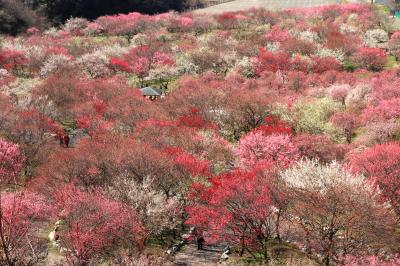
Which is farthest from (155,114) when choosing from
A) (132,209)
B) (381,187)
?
(381,187)

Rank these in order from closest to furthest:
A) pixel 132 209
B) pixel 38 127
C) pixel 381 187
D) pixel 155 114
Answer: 1. pixel 132 209
2. pixel 381 187
3. pixel 38 127
4. pixel 155 114

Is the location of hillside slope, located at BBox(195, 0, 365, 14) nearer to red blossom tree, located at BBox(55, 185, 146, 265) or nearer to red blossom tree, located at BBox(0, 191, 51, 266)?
red blossom tree, located at BBox(0, 191, 51, 266)

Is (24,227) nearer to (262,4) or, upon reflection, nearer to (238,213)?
(238,213)

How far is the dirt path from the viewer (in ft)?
98.8

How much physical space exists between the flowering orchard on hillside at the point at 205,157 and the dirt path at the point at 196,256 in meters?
0.94

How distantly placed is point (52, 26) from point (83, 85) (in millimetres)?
72033

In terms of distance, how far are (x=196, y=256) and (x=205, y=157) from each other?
1050 cm

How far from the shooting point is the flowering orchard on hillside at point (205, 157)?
27.4 meters

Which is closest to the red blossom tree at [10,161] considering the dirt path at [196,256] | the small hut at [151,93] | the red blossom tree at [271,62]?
the dirt path at [196,256]

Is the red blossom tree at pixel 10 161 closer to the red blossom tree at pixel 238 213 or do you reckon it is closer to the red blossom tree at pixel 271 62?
the red blossom tree at pixel 238 213

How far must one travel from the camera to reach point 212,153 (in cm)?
3975

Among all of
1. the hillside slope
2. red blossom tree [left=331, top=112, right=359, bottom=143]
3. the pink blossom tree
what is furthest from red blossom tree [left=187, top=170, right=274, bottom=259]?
the hillside slope

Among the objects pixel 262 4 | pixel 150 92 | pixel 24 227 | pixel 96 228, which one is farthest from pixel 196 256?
pixel 262 4

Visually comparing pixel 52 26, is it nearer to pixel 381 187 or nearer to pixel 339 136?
pixel 339 136
